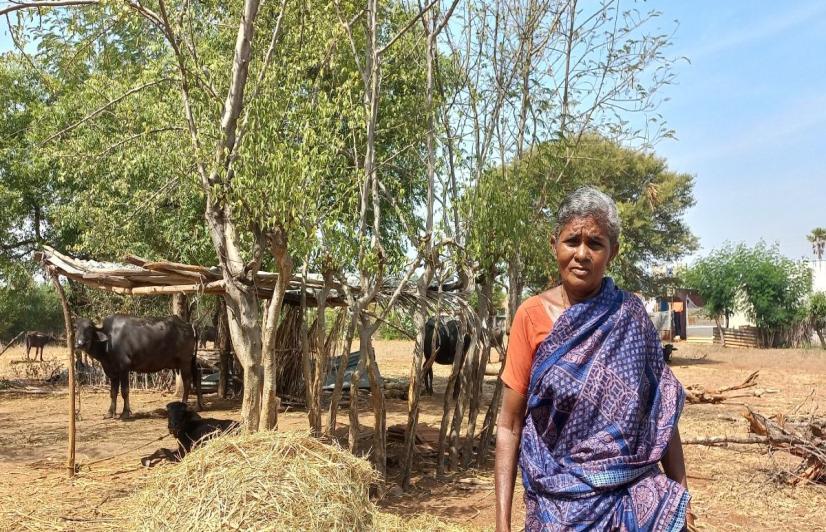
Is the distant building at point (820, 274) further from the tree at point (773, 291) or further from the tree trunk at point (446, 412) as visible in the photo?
the tree trunk at point (446, 412)

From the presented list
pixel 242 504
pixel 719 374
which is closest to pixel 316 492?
pixel 242 504

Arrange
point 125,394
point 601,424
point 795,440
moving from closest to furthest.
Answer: point 601,424
point 795,440
point 125,394

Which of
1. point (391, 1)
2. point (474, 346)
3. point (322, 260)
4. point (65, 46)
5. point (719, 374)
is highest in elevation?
point (391, 1)

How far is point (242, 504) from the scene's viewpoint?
11.8 ft

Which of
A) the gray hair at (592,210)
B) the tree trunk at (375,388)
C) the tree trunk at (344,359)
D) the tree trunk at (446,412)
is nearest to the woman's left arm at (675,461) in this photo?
the gray hair at (592,210)

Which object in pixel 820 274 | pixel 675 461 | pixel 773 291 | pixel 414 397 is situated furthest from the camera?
pixel 820 274

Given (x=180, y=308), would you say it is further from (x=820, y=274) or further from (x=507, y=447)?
(x=820, y=274)

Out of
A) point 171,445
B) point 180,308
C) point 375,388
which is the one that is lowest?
point 171,445

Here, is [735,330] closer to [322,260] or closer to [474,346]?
[474,346]

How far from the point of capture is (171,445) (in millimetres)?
8312

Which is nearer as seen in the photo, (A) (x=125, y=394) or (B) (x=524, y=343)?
(B) (x=524, y=343)

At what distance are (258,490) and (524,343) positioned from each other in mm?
2172

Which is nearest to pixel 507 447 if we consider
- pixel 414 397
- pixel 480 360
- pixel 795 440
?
pixel 414 397

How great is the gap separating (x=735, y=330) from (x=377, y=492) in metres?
28.6
